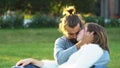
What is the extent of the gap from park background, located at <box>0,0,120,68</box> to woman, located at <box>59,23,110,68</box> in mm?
4785

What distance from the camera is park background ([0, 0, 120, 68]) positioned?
46.3 ft

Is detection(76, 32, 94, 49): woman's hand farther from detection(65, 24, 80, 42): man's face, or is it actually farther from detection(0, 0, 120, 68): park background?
detection(0, 0, 120, 68): park background

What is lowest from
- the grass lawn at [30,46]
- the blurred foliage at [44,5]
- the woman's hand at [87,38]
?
the blurred foliage at [44,5]

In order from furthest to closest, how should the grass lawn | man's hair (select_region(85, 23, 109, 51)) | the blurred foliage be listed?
the blurred foliage < the grass lawn < man's hair (select_region(85, 23, 109, 51))

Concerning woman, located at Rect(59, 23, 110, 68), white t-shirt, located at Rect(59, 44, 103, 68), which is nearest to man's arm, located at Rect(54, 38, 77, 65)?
woman, located at Rect(59, 23, 110, 68)

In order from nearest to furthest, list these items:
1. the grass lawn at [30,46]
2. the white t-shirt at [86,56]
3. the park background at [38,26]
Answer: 1. the white t-shirt at [86,56]
2. the grass lawn at [30,46]
3. the park background at [38,26]

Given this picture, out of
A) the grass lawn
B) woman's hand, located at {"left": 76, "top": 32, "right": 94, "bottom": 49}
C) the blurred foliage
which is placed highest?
woman's hand, located at {"left": 76, "top": 32, "right": 94, "bottom": 49}

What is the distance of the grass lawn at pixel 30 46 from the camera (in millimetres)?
12853

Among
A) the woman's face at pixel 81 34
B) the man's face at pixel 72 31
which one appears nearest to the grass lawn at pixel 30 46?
the man's face at pixel 72 31

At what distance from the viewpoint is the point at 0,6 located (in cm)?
2891

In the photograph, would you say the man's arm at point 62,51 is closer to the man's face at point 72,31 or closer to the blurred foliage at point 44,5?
the man's face at point 72,31

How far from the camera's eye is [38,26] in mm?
25328

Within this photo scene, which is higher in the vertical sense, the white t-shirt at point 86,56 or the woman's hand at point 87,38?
the woman's hand at point 87,38

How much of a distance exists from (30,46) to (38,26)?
8875mm
